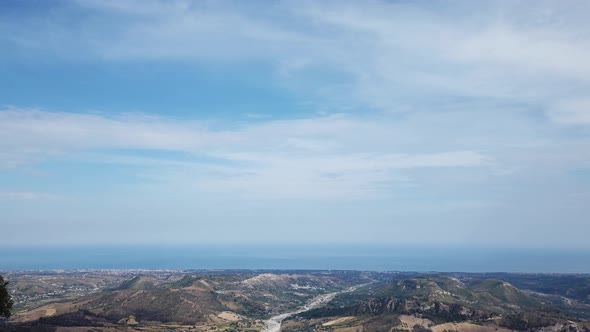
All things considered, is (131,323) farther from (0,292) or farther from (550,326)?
(550,326)

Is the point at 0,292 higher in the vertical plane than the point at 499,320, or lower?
higher

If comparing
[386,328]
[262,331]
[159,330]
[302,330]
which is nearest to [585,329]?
[386,328]

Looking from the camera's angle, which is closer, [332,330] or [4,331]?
[4,331]

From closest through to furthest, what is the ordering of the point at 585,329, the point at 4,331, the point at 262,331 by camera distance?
the point at 4,331
the point at 585,329
the point at 262,331

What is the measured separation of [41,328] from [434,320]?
147343mm

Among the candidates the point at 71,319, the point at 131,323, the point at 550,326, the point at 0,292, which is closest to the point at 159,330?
the point at 131,323

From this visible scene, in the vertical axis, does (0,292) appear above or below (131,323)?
above

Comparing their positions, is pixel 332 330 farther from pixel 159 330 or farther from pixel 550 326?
pixel 550 326

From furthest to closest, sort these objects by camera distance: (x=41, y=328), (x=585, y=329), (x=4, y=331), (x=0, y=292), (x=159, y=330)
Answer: (x=159, y=330) → (x=585, y=329) → (x=41, y=328) → (x=4, y=331) → (x=0, y=292)

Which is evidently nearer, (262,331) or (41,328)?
(41,328)

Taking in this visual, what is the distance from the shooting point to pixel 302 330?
19450 centimetres

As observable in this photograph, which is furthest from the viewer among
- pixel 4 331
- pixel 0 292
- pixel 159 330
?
pixel 159 330

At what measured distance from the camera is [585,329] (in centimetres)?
16462

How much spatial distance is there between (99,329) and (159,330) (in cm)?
2531
